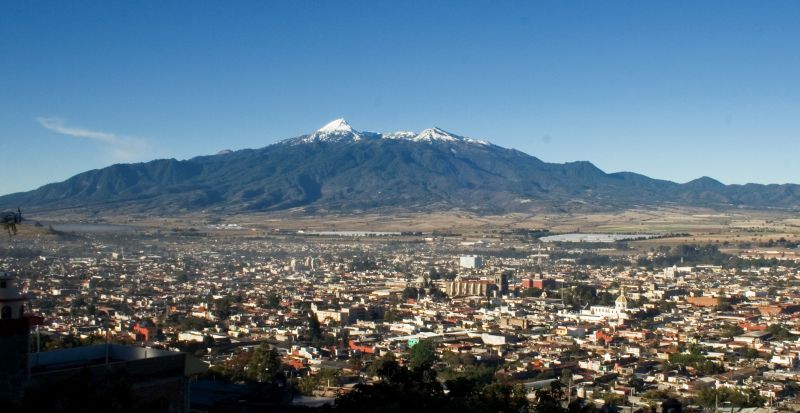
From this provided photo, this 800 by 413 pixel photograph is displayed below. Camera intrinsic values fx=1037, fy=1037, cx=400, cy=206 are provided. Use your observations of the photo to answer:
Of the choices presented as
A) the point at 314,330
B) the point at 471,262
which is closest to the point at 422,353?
the point at 314,330

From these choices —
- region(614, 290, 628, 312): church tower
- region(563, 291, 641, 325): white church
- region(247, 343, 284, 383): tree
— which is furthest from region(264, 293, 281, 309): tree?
region(247, 343, 284, 383): tree

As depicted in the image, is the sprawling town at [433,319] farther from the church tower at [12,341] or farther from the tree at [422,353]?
the church tower at [12,341]

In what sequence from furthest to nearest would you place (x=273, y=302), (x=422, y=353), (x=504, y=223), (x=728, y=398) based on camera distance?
(x=504, y=223)
(x=273, y=302)
(x=422, y=353)
(x=728, y=398)

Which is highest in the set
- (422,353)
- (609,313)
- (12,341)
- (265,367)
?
(12,341)

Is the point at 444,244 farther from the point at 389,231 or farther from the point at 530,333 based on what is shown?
the point at 530,333

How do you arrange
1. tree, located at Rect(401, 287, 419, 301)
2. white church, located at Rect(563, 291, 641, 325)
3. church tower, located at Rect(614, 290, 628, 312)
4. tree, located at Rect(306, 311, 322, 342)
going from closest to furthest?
1. tree, located at Rect(306, 311, 322, 342)
2. white church, located at Rect(563, 291, 641, 325)
3. church tower, located at Rect(614, 290, 628, 312)
4. tree, located at Rect(401, 287, 419, 301)

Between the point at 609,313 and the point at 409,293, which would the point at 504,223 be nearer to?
the point at 409,293

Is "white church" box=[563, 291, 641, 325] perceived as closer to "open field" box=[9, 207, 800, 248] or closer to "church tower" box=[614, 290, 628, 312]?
"church tower" box=[614, 290, 628, 312]
